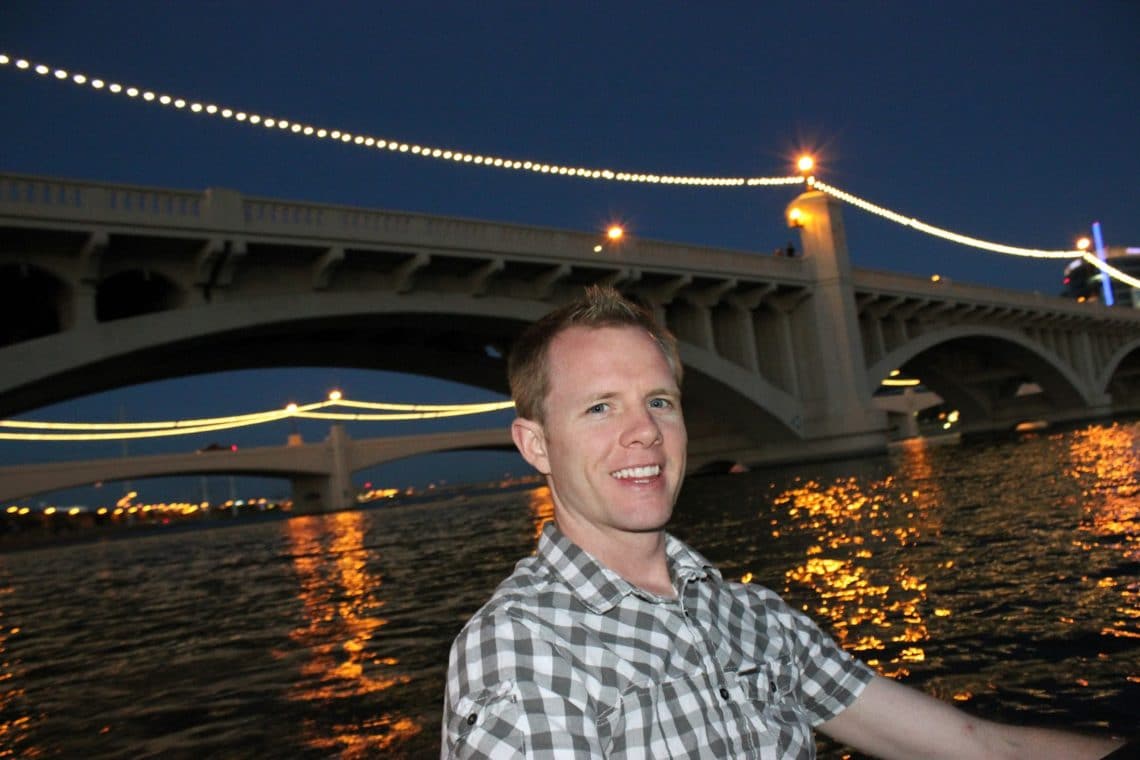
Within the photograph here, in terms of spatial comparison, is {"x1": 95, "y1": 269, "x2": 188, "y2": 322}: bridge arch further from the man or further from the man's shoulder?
the man's shoulder

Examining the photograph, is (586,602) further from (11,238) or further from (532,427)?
(11,238)

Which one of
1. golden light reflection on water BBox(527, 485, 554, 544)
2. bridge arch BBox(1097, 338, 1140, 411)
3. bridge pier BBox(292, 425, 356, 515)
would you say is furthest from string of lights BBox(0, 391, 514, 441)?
bridge arch BBox(1097, 338, 1140, 411)

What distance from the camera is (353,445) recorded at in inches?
1845

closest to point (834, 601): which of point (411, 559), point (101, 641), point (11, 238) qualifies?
point (101, 641)

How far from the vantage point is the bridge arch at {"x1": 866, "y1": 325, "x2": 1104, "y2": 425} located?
142ft

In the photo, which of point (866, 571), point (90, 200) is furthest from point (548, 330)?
point (90, 200)

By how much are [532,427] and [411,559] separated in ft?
39.7

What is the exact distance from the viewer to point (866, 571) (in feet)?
24.9

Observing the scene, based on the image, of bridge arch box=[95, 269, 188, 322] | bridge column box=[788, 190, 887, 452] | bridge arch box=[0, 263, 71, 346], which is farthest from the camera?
bridge column box=[788, 190, 887, 452]

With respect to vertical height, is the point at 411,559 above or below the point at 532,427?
below

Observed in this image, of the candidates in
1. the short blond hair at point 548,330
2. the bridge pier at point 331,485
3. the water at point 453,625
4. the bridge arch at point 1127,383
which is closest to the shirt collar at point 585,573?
the short blond hair at point 548,330

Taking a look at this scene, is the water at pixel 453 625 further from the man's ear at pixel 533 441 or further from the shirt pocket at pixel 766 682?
the man's ear at pixel 533 441

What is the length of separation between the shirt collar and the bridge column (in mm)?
29876

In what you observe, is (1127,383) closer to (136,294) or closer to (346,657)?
(136,294)
